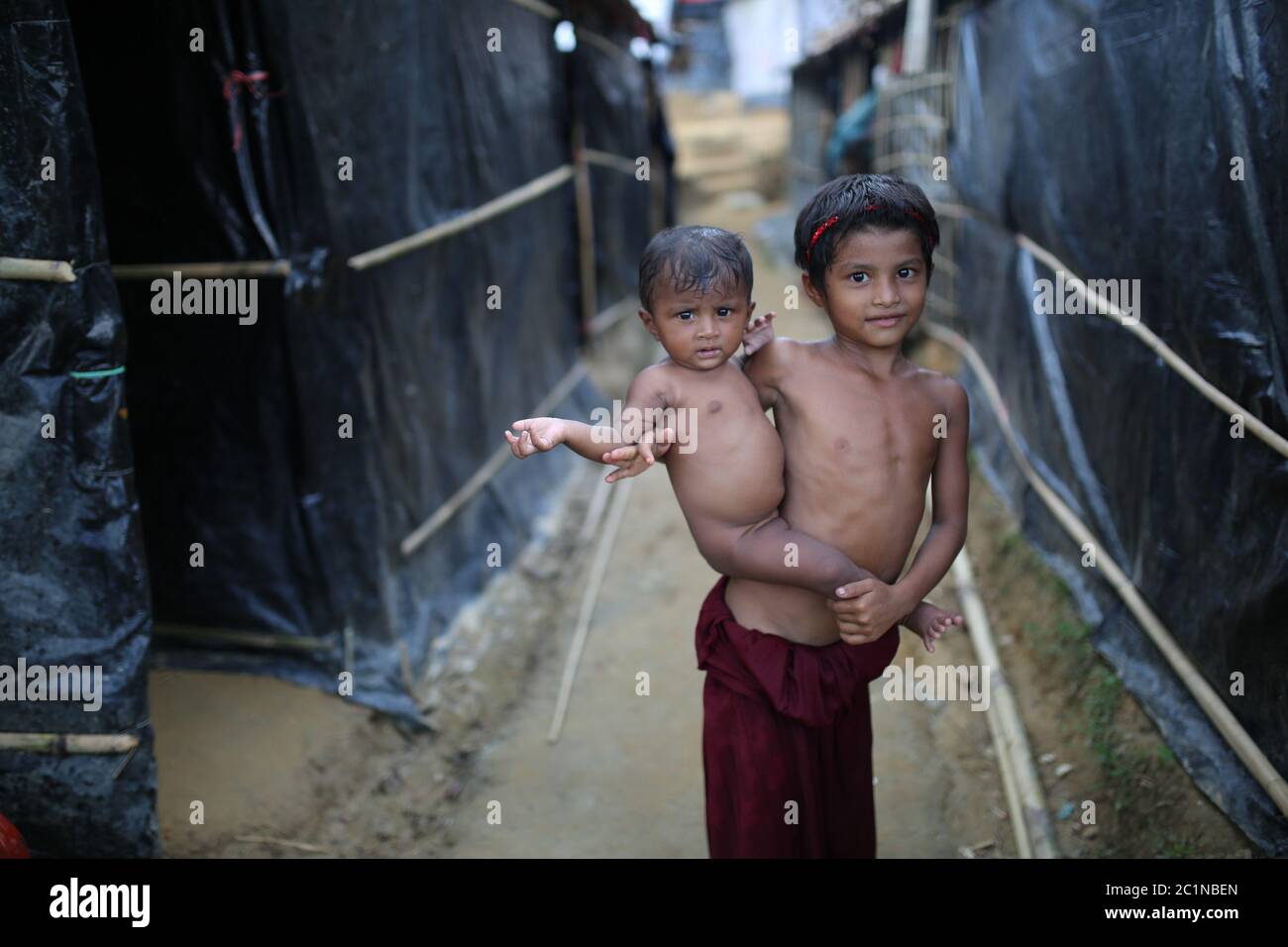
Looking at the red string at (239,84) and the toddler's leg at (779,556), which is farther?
the red string at (239,84)

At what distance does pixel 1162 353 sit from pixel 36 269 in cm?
312

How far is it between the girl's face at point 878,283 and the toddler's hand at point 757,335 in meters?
0.15

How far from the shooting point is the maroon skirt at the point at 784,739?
88.0 inches

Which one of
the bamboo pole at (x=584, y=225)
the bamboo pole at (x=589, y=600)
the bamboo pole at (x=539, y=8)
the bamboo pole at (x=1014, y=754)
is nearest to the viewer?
the bamboo pole at (x=1014, y=754)

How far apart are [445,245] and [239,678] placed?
2.06 m

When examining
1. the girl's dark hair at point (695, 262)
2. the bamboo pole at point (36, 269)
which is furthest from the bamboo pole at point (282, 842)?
the girl's dark hair at point (695, 262)

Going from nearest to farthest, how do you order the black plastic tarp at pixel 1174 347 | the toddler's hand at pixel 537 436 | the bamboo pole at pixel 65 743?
the toddler's hand at pixel 537 436, the black plastic tarp at pixel 1174 347, the bamboo pole at pixel 65 743

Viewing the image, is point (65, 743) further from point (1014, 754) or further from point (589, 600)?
point (1014, 754)

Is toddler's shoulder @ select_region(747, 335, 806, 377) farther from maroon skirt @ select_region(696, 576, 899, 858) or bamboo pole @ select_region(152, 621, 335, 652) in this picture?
bamboo pole @ select_region(152, 621, 335, 652)

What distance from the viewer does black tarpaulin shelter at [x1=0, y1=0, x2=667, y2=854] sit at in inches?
96.7

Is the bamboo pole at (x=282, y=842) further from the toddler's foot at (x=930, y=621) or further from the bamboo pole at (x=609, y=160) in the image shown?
the bamboo pole at (x=609, y=160)

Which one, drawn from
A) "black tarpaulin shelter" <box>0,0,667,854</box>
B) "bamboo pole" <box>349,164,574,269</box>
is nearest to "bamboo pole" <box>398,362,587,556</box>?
"black tarpaulin shelter" <box>0,0,667,854</box>
